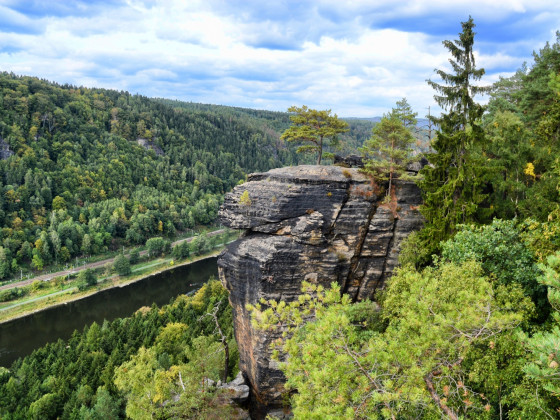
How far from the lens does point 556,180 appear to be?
53.6 feet

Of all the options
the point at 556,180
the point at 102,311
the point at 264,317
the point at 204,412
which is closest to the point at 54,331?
the point at 102,311

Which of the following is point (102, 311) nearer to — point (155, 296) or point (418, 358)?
point (155, 296)

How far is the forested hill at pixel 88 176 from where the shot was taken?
95.1 m

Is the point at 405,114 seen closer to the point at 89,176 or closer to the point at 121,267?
the point at 121,267

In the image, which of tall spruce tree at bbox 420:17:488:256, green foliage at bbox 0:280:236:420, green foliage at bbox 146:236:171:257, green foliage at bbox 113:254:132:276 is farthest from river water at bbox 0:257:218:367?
tall spruce tree at bbox 420:17:488:256

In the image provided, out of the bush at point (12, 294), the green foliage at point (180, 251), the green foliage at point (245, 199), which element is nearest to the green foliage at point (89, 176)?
the bush at point (12, 294)

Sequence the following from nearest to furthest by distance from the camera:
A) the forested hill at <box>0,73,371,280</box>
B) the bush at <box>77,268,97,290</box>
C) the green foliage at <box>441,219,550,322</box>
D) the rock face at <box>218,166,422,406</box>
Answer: the green foliage at <box>441,219,550,322</box> < the rock face at <box>218,166,422,406</box> < the bush at <box>77,268,97,290</box> < the forested hill at <box>0,73,371,280</box>

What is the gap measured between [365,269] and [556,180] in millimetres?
13419

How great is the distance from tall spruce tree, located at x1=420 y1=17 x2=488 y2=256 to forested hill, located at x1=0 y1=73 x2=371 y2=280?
93.4 metres

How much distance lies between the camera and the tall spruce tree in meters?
20.6

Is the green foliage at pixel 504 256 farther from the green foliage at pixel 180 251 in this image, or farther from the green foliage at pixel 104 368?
the green foliage at pixel 180 251

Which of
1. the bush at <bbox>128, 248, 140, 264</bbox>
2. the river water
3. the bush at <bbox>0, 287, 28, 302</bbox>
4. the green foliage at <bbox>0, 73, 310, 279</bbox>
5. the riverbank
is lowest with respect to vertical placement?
the river water

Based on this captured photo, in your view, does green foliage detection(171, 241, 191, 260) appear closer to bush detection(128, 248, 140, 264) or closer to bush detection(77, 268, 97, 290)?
bush detection(128, 248, 140, 264)

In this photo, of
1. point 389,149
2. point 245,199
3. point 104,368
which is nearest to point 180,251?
point 104,368
